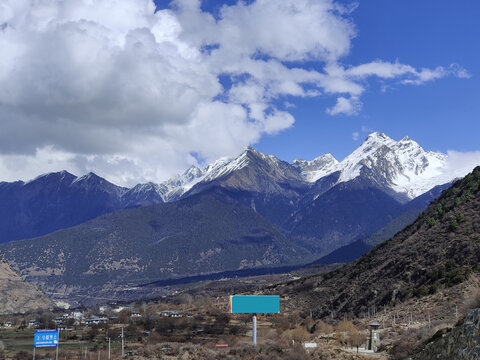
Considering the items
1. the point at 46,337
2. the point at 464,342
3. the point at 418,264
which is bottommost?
the point at 46,337

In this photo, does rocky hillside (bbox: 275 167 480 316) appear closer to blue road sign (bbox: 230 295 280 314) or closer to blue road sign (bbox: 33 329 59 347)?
blue road sign (bbox: 230 295 280 314)

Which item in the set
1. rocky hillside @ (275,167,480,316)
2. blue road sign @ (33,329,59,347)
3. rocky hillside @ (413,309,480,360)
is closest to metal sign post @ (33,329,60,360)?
blue road sign @ (33,329,59,347)

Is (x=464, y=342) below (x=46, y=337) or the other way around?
the other way around

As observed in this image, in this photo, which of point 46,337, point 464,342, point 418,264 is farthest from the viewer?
point 418,264

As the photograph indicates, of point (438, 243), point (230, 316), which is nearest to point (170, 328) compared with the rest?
point (230, 316)

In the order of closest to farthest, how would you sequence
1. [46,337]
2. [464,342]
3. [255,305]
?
[464,342]
[255,305]
[46,337]

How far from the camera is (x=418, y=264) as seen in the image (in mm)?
103500

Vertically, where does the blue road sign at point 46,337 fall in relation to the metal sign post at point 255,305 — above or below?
below

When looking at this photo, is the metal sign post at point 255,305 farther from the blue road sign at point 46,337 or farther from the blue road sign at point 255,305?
the blue road sign at point 46,337

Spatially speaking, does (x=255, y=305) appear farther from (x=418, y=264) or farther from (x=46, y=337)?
(x=418, y=264)

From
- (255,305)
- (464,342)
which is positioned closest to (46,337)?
(255,305)

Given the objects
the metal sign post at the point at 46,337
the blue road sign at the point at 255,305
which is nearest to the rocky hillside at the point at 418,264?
the blue road sign at the point at 255,305

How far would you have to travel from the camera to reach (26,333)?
162 metres

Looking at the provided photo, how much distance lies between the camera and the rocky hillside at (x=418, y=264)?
93.5 m
